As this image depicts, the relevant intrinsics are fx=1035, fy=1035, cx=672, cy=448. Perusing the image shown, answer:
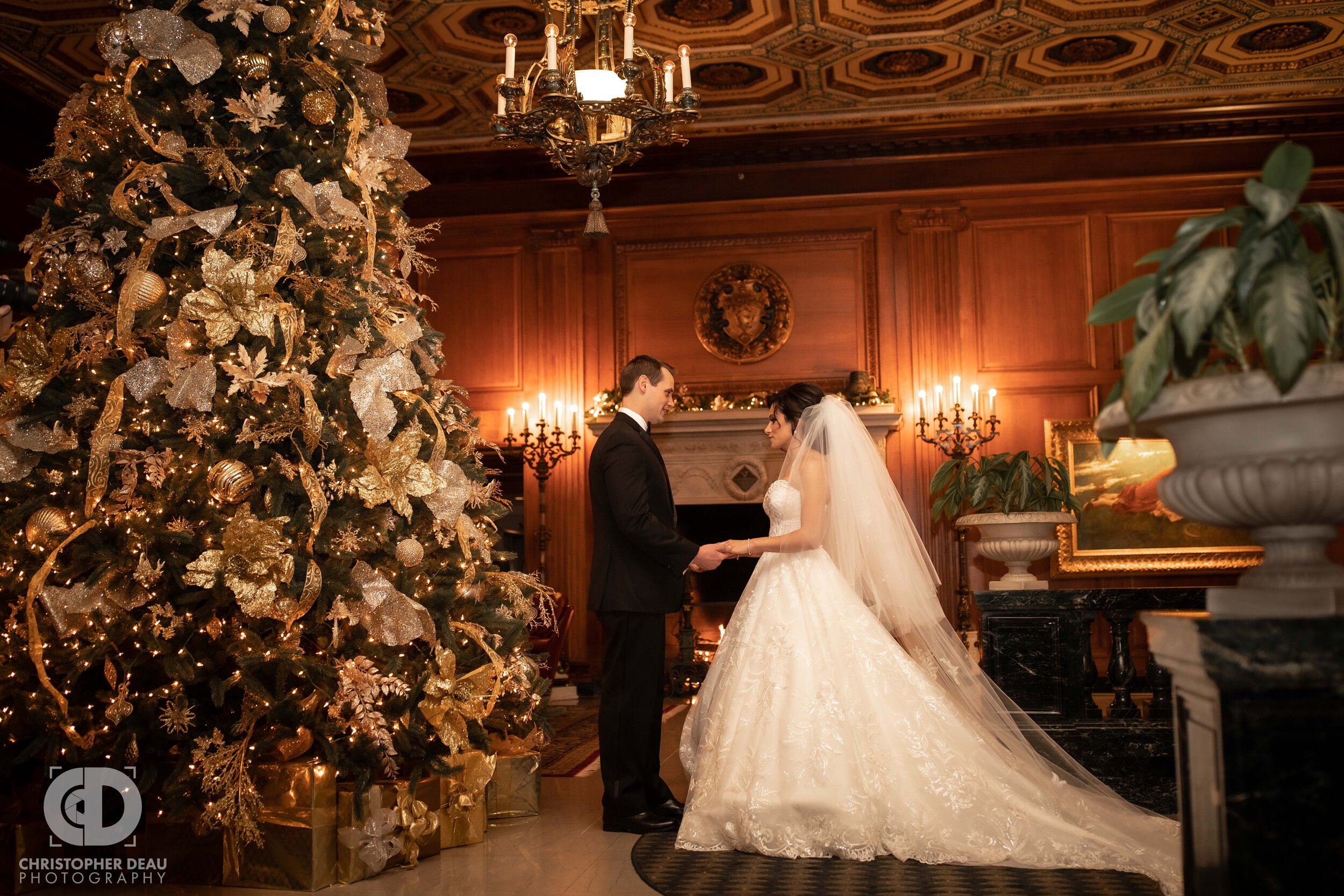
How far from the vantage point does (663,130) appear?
16.9ft

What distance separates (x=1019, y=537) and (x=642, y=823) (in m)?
2.23

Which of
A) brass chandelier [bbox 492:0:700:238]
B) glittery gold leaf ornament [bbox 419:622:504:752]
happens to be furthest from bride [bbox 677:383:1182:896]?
brass chandelier [bbox 492:0:700:238]

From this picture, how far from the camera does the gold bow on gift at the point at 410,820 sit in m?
3.58

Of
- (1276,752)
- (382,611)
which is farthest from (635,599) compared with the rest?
(1276,752)

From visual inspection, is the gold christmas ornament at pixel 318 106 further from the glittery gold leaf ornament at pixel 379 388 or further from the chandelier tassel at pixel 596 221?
the chandelier tassel at pixel 596 221

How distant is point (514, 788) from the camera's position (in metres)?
4.36

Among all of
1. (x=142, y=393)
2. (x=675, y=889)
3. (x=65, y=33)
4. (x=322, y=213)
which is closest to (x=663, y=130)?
(x=322, y=213)

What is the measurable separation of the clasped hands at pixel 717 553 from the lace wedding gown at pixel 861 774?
270 mm

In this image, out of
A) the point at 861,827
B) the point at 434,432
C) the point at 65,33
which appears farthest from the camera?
the point at 65,33

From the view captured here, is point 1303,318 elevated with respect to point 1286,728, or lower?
elevated

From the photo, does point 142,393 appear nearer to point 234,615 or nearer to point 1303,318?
point 234,615

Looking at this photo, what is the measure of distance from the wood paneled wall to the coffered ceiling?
76 centimetres

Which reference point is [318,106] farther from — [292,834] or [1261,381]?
[1261,381]

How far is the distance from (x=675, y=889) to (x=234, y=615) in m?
1.68
